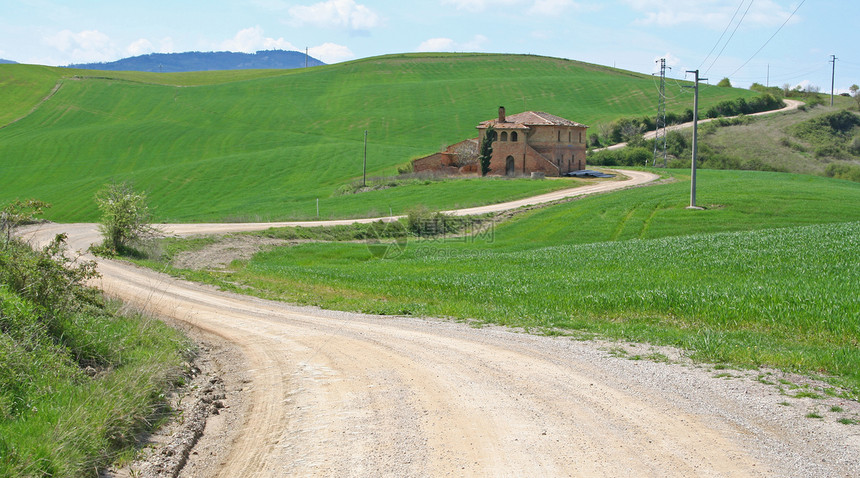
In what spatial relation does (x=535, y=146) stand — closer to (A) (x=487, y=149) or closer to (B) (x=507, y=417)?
(A) (x=487, y=149)

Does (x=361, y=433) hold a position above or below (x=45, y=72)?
below

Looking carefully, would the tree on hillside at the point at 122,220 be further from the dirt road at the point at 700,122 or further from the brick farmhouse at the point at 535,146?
the dirt road at the point at 700,122

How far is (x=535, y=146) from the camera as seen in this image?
8350 centimetres

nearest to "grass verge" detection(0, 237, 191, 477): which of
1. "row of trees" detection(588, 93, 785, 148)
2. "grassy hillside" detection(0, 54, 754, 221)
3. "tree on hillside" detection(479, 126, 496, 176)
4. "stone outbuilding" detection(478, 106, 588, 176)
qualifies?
"grassy hillside" detection(0, 54, 754, 221)

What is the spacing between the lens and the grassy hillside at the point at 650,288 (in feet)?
42.8

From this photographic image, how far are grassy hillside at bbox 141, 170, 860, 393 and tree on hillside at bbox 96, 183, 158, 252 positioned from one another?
4.86 m

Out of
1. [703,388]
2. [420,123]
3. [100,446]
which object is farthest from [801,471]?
[420,123]

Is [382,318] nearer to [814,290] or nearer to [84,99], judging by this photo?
[814,290]

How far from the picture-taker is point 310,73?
6250 inches

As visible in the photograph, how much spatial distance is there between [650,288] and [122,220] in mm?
24494

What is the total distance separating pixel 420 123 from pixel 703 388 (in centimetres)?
11100

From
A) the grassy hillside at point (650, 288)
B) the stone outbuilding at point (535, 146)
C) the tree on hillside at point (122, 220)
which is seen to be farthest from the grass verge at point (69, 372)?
the stone outbuilding at point (535, 146)

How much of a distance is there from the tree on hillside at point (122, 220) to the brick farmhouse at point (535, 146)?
5332 centimetres

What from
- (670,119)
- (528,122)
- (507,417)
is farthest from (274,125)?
(507,417)
